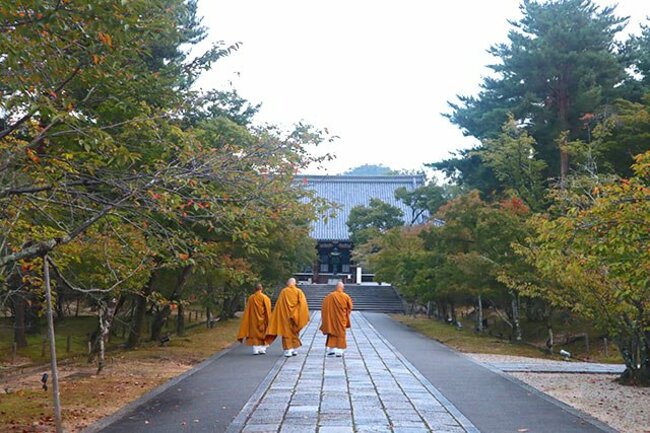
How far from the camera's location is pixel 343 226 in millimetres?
54000

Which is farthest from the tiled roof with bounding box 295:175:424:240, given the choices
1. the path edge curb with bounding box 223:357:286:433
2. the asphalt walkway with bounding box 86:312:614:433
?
the path edge curb with bounding box 223:357:286:433

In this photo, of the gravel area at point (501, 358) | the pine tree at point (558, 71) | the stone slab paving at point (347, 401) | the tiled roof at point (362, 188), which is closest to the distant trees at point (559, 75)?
the pine tree at point (558, 71)

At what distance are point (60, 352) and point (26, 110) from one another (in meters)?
15.3

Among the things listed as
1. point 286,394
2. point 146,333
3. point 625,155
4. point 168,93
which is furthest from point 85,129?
point 146,333

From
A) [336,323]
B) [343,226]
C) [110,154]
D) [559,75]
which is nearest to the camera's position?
[110,154]

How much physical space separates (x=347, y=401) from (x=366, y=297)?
37.1 metres

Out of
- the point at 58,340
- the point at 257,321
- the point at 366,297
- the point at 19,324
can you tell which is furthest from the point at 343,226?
the point at 257,321

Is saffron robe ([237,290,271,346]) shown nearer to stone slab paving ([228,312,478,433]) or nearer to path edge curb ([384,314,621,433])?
stone slab paving ([228,312,478,433])

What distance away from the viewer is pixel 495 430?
7.66 m

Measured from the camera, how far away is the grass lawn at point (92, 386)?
8.49 metres

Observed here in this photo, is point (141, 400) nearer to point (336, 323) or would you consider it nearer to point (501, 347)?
point (336, 323)

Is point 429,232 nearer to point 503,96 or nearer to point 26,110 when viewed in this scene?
point 503,96

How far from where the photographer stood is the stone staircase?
4403 cm

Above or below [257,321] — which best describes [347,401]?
below
